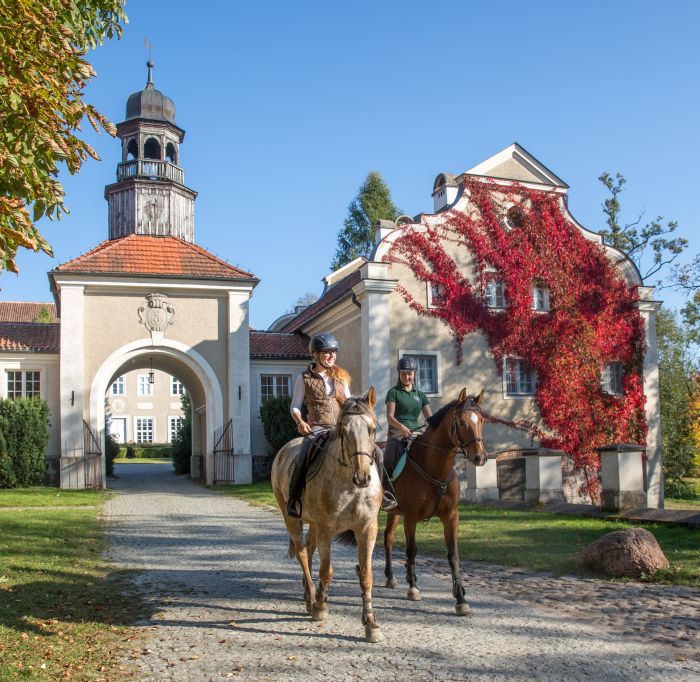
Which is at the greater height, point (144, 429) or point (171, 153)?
point (171, 153)

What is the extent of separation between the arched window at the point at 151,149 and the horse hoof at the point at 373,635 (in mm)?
26591

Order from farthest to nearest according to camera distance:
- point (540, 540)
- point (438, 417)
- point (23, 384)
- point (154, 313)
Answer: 1. point (154, 313)
2. point (23, 384)
3. point (540, 540)
4. point (438, 417)

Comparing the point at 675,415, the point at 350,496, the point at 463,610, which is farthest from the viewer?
the point at 675,415

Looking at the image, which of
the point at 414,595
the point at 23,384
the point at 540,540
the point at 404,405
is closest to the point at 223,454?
the point at 23,384

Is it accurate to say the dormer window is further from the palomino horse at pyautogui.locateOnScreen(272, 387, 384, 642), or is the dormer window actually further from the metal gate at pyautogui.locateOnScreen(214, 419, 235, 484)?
the palomino horse at pyautogui.locateOnScreen(272, 387, 384, 642)

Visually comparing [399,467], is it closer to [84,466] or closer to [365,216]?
[84,466]

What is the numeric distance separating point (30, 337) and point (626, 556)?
909 inches

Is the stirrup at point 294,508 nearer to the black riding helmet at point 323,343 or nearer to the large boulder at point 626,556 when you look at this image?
the black riding helmet at point 323,343

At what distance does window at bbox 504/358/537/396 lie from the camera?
25.9m

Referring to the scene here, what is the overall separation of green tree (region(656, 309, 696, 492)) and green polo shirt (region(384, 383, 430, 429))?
2565 cm

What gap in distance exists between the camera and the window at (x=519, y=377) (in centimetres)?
2589

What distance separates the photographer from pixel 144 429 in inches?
2618

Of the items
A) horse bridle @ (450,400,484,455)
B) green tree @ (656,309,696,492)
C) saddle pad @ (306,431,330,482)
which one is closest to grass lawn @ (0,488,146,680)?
saddle pad @ (306,431,330,482)

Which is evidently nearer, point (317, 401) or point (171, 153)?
point (317, 401)
